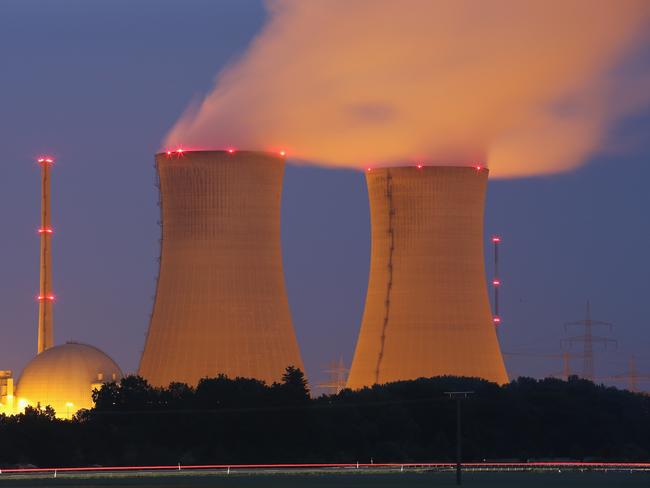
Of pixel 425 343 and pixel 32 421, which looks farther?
pixel 425 343

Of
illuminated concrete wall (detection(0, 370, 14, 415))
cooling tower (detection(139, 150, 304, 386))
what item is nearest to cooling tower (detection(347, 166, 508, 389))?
cooling tower (detection(139, 150, 304, 386))

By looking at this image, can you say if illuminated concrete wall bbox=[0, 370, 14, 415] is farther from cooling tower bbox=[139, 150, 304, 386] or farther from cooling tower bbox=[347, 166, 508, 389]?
cooling tower bbox=[347, 166, 508, 389]

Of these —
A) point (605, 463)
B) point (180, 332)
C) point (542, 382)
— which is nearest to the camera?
point (605, 463)

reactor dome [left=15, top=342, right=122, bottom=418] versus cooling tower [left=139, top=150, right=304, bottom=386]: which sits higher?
cooling tower [left=139, top=150, right=304, bottom=386]

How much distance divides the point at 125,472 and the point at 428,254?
1528 centimetres

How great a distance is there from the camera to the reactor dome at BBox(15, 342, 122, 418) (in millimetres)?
68500

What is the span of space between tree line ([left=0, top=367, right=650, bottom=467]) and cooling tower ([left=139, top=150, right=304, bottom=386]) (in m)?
0.89

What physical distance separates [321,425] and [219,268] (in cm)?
494

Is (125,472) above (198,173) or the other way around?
the other way around

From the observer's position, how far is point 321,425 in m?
61.5

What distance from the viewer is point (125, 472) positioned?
172 ft

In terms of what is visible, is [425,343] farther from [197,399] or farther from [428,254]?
[197,399]

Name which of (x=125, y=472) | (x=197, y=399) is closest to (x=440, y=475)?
(x=125, y=472)

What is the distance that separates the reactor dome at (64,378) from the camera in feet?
225
